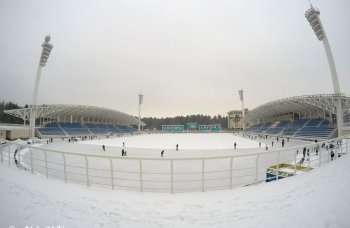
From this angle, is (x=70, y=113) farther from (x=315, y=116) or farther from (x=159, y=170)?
(x=315, y=116)

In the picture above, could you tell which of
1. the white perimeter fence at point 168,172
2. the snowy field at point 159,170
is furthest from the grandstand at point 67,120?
the white perimeter fence at point 168,172

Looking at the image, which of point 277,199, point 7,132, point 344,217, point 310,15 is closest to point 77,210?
point 277,199

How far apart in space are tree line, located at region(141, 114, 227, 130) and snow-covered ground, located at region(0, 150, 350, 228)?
473ft

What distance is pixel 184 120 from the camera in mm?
160375

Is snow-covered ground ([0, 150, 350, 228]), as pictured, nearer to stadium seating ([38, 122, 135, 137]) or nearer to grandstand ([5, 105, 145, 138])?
grandstand ([5, 105, 145, 138])

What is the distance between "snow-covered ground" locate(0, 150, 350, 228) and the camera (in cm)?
323

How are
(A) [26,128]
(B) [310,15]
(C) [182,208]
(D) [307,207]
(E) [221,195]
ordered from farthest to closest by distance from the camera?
1. (A) [26,128]
2. (B) [310,15]
3. (E) [221,195]
4. (C) [182,208]
5. (D) [307,207]

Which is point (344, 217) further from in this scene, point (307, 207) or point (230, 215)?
point (230, 215)

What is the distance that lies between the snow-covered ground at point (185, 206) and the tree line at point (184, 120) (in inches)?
5671

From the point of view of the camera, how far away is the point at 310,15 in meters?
28.9

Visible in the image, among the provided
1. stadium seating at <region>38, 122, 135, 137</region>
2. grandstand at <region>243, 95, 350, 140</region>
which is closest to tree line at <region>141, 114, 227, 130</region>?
stadium seating at <region>38, 122, 135, 137</region>

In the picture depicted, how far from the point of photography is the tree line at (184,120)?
15488cm

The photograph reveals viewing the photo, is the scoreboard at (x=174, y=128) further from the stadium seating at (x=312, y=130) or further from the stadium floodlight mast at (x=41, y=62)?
the stadium floodlight mast at (x=41, y=62)

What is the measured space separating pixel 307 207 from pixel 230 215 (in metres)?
1.42
